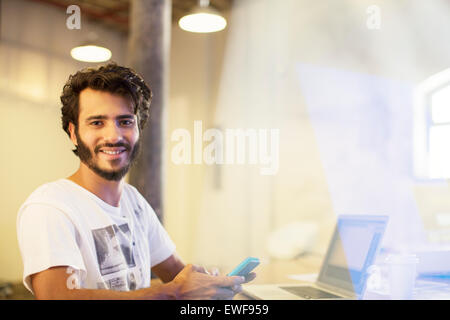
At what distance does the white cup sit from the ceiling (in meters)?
0.99

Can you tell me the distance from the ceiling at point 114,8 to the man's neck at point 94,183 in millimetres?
395

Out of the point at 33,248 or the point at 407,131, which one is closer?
the point at 33,248

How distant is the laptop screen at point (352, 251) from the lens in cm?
121

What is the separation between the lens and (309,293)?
1.26 meters

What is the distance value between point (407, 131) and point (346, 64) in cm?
66

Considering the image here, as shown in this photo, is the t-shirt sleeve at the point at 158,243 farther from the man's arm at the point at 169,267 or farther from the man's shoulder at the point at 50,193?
the man's shoulder at the point at 50,193

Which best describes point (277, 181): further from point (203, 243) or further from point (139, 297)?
point (139, 297)

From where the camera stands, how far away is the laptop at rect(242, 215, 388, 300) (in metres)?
1.20

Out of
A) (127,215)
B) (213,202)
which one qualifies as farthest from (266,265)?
(213,202)

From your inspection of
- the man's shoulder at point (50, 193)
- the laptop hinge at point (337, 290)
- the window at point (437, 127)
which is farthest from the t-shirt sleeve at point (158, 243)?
the window at point (437, 127)

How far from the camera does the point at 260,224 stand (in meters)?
3.84

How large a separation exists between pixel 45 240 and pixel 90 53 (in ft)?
1.58

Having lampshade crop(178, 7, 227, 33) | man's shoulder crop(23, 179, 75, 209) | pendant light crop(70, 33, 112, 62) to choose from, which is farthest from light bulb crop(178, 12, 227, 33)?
man's shoulder crop(23, 179, 75, 209)

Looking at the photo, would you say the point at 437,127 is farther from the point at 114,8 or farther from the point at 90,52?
the point at 114,8
